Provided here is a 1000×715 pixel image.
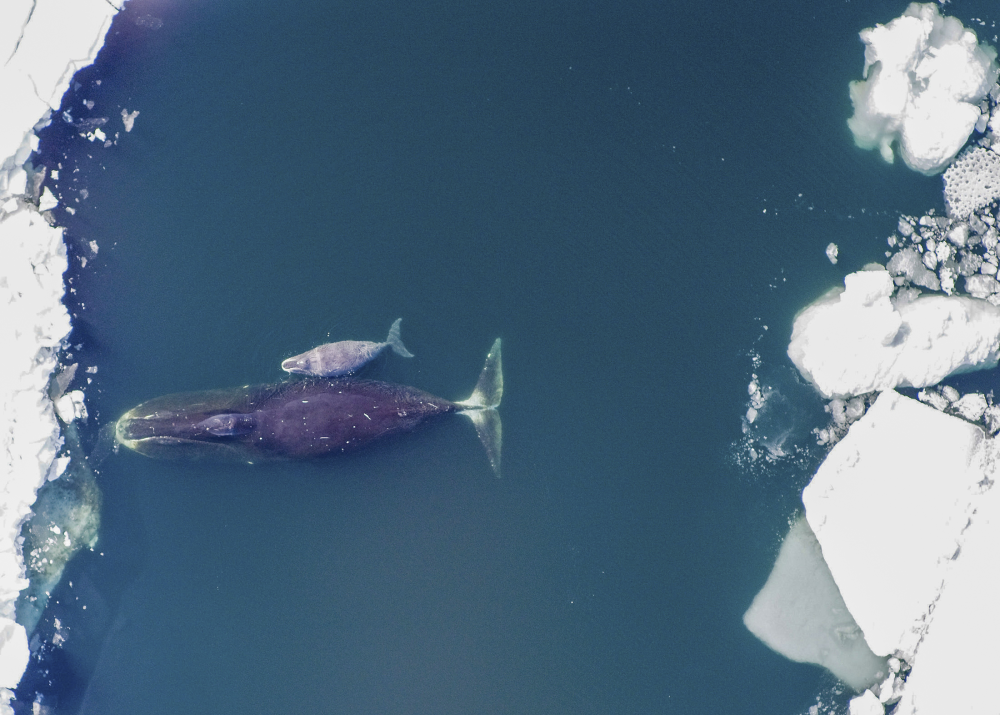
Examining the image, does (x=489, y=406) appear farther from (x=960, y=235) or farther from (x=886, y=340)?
(x=960, y=235)

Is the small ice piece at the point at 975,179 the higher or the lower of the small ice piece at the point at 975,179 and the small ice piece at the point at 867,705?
the higher

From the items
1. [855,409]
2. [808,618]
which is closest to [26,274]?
[855,409]

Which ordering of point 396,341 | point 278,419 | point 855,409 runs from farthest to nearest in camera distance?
point 855,409
point 396,341
point 278,419

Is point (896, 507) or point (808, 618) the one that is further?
point (808, 618)

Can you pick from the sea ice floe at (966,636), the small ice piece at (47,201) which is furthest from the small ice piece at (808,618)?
the small ice piece at (47,201)

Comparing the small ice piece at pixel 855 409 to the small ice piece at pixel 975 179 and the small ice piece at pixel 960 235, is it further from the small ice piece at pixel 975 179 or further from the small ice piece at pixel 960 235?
the small ice piece at pixel 975 179

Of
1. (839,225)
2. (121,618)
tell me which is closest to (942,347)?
(839,225)

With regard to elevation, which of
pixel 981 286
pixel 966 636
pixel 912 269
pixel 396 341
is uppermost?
pixel 912 269
